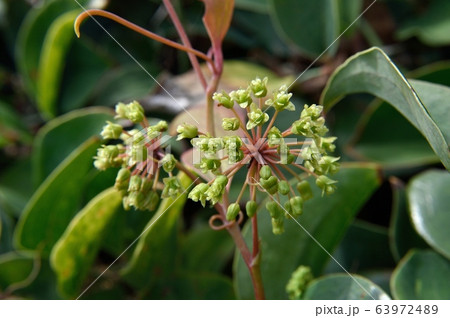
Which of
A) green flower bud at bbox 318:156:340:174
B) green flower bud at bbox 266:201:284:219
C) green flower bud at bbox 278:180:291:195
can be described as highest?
green flower bud at bbox 318:156:340:174

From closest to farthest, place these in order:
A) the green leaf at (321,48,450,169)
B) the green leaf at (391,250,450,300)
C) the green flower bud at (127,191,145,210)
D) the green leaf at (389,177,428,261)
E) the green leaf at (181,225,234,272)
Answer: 1. the green leaf at (321,48,450,169)
2. the green flower bud at (127,191,145,210)
3. the green leaf at (391,250,450,300)
4. the green leaf at (389,177,428,261)
5. the green leaf at (181,225,234,272)

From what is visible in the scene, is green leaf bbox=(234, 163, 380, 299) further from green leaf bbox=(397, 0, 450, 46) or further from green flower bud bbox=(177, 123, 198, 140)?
green leaf bbox=(397, 0, 450, 46)

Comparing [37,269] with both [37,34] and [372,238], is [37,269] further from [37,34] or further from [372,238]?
[372,238]

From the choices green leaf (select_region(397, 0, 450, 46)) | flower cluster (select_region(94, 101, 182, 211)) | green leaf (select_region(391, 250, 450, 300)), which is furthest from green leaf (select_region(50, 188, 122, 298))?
green leaf (select_region(397, 0, 450, 46))

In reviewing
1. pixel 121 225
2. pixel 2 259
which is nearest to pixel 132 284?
pixel 121 225

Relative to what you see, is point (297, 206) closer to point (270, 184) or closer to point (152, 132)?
point (270, 184)

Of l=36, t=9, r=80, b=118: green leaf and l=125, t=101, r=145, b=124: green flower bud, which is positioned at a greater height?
l=36, t=9, r=80, b=118: green leaf
